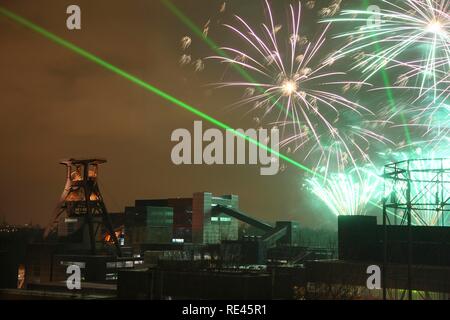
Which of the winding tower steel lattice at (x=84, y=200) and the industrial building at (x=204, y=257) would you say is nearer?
the industrial building at (x=204, y=257)

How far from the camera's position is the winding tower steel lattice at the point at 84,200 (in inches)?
2926

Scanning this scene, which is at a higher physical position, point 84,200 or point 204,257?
point 84,200

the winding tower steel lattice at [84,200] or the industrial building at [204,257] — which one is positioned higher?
the winding tower steel lattice at [84,200]

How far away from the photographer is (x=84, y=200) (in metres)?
76.2

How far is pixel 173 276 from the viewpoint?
33125 mm

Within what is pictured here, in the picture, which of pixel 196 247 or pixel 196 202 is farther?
pixel 196 202

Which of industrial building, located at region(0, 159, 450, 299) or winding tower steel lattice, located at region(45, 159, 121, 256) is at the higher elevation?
winding tower steel lattice, located at region(45, 159, 121, 256)

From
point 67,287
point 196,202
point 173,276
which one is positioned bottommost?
point 67,287

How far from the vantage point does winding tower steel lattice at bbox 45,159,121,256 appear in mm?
74312

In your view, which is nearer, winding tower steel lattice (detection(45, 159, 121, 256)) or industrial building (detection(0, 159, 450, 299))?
industrial building (detection(0, 159, 450, 299))
